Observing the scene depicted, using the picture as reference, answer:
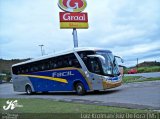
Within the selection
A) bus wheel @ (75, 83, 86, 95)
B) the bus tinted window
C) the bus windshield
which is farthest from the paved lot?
the bus tinted window

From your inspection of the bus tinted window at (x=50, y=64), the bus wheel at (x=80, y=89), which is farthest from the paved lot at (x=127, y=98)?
the bus tinted window at (x=50, y=64)

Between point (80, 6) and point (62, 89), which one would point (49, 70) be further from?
point (80, 6)

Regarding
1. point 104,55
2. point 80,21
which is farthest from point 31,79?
point 80,21

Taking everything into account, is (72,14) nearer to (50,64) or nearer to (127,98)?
(50,64)

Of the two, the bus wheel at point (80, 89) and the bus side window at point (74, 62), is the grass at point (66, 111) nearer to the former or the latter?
the bus wheel at point (80, 89)

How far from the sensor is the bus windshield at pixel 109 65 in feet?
68.5

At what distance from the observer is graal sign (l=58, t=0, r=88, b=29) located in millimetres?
35781

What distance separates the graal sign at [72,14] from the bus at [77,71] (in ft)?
33.0

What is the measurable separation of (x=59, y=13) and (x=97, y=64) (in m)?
16.2

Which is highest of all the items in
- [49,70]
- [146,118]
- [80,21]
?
[80,21]

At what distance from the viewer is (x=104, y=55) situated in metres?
21.5

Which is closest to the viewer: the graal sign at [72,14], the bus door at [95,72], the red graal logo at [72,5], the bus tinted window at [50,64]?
the bus door at [95,72]

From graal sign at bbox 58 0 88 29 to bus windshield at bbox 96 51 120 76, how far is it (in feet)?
48.6

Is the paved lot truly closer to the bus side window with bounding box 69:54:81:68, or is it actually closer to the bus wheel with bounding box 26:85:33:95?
the bus side window with bounding box 69:54:81:68
